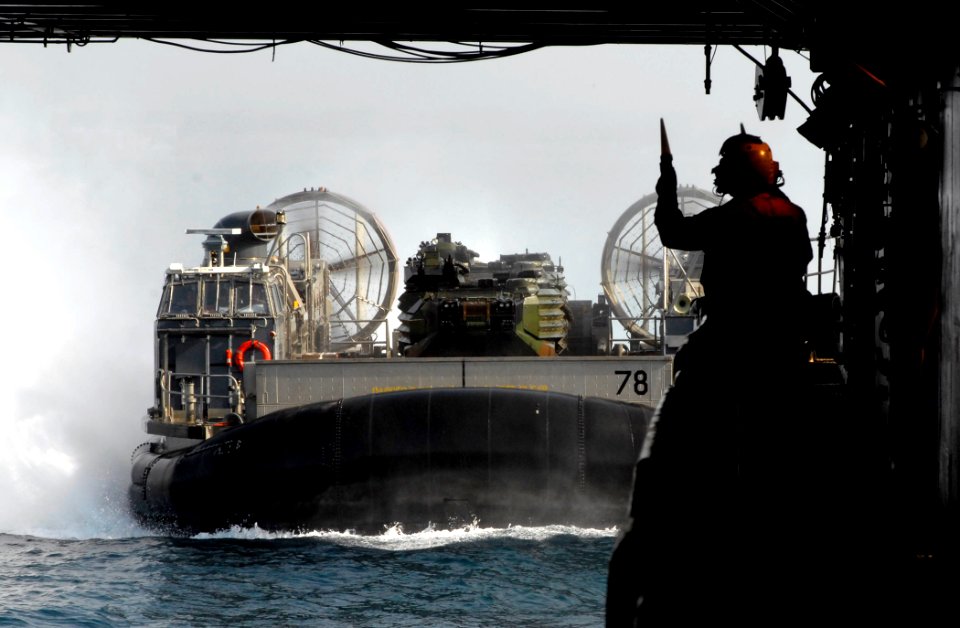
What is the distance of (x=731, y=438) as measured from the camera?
449 cm

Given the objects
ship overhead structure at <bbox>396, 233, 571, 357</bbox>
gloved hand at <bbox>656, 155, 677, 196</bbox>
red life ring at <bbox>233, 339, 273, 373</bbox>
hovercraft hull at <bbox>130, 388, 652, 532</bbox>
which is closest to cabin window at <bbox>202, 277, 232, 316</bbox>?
red life ring at <bbox>233, 339, 273, 373</bbox>

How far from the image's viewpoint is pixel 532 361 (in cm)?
1658

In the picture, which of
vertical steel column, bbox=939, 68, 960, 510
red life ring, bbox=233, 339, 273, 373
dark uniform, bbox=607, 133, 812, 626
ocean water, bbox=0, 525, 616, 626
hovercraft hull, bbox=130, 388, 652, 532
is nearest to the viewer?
dark uniform, bbox=607, 133, 812, 626

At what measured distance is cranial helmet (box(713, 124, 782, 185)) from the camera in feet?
16.3

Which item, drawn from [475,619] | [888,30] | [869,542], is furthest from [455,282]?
[869,542]

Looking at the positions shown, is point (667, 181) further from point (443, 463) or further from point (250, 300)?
point (250, 300)

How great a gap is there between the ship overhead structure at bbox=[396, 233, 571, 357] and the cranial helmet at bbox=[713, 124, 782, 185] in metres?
13.8

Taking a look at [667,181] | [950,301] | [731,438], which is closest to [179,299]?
[667,181]

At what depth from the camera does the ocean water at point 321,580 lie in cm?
1177

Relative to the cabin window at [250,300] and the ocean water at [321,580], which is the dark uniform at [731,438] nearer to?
the ocean water at [321,580]

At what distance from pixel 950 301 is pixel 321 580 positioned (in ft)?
29.7

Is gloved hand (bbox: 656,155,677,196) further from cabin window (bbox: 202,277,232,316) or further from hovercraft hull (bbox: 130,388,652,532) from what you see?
cabin window (bbox: 202,277,232,316)

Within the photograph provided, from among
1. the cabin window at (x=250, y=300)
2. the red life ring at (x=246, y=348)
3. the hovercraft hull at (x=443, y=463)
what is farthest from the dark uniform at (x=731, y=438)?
the cabin window at (x=250, y=300)

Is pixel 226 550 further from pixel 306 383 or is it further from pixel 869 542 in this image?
pixel 869 542
